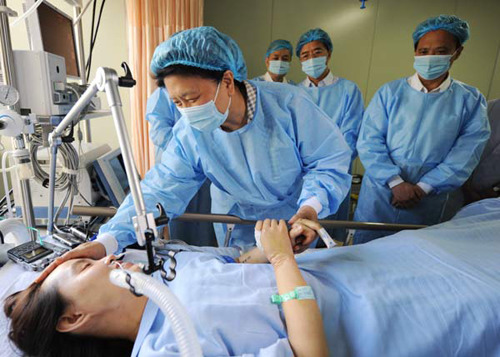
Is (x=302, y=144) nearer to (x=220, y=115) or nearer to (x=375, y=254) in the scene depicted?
(x=220, y=115)

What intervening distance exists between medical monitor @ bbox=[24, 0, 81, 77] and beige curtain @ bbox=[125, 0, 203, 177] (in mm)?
834

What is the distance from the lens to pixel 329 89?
2352mm

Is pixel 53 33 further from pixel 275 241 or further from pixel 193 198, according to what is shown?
pixel 275 241

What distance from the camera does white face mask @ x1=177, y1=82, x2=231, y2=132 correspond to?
3.37ft

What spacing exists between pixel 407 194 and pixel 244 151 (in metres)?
1.10

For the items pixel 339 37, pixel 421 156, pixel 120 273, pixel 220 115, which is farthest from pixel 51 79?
pixel 339 37

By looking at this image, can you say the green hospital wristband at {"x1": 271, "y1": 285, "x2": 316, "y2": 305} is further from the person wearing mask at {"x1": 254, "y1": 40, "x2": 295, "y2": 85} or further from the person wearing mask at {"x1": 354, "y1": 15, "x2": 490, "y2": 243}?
the person wearing mask at {"x1": 254, "y1": 40, "x2": 295, "y2": 85}

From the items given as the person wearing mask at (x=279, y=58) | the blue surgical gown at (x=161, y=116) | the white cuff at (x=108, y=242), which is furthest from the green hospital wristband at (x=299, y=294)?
the person wearing mask at (x=279, y=58)

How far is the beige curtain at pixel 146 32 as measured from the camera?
250 centimetres

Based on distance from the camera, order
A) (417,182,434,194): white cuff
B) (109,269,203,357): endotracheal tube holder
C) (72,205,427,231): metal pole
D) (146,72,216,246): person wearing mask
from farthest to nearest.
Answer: (146,72,216,246): person wearing mask → (417,182,434,194): white cuff → (72,205,427,231): metal pole → (109,269,203,357): endotracheal tube holder

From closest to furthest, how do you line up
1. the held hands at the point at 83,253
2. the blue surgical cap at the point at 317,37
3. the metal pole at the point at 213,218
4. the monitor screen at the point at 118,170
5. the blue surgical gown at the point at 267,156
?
the held hands at the point at 83,253
the blue surgical gown at the point at 267,156
the metal pole at the point at 213,218
the monitor screen at the point at 118,170
the blue surgical cap at the point at 317,37

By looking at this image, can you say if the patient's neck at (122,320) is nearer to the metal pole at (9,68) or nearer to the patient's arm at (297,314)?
the patient's arm at (297,314)

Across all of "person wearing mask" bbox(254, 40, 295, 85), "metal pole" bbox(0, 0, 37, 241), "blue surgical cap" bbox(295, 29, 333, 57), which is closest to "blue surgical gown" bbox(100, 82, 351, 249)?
"metal pole" bbox(0, 0, 37, 241)

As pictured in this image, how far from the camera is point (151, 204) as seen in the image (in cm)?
114
